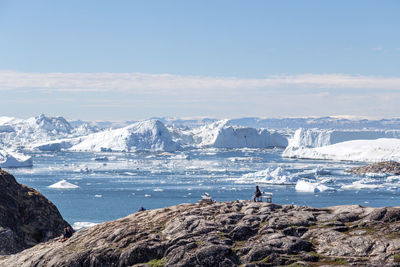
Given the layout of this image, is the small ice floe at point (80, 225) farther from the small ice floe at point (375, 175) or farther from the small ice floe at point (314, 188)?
the small ice floe at point (375, 175)

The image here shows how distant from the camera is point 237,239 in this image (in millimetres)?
23031

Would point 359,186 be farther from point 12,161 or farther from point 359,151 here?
point 12,161

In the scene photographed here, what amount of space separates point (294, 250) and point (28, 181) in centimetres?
9218

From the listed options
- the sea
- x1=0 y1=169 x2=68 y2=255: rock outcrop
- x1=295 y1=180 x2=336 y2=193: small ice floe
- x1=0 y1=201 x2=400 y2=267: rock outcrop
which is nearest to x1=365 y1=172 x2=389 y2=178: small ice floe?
the sea

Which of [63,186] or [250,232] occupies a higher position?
[250,232]

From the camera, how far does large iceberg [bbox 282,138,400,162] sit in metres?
154

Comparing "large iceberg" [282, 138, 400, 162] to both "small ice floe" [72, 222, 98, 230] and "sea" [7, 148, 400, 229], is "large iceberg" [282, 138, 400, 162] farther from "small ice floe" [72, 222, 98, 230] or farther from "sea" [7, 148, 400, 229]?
"small ice floe" [72, 222, 98, 230]

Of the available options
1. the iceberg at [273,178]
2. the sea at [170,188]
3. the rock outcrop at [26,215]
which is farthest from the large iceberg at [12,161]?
the rock outcrop at [26,215]

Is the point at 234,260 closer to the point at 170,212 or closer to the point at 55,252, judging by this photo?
the point at 170,212

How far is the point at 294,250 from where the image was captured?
70.0 ft

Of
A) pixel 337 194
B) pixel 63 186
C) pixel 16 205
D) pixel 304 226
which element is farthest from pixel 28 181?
pixel 304 226

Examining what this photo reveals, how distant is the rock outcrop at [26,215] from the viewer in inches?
1395

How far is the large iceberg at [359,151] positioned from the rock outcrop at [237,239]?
423ft

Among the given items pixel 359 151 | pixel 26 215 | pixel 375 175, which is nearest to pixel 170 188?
pixel 375 175
